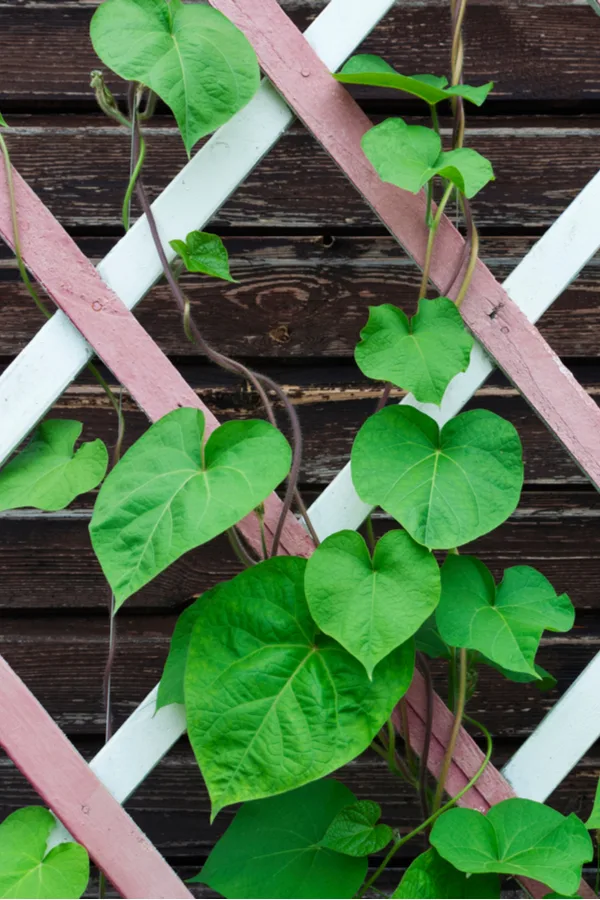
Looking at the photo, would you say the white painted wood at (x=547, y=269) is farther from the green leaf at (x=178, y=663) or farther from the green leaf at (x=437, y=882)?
the green leaf at (x=437, y=882)

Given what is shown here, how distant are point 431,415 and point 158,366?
0.86ft

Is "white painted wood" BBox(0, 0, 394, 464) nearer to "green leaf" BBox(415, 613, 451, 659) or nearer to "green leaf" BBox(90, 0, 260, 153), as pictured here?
"green leaf" BBox(90, 0, 260, 153)

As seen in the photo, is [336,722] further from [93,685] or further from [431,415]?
[93,685]

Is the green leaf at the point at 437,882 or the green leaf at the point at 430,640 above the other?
the green leaf at the point at 430,640

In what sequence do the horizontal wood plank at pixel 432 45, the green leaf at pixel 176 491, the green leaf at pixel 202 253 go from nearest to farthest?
the green leaf at pixel 176 491
the green leaf at pixel 202 253
the horizontal wood plank at pixel 432 45

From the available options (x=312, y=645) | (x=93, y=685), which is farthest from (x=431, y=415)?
(x=93, y=685)

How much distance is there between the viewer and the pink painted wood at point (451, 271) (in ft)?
2.30

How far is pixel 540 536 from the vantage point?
3.53ft

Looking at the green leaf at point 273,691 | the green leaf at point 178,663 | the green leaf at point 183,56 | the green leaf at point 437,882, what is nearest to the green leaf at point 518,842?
the green leaf at point 437,882

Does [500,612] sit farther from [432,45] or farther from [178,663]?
[432,45]

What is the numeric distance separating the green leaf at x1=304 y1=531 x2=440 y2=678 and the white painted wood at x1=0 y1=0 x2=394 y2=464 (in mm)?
309

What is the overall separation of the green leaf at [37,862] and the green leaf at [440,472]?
1.41 feet

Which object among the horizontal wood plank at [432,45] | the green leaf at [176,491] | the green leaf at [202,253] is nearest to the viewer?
the green leaf at [176,491]

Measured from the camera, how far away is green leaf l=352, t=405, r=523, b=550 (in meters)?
0.62
